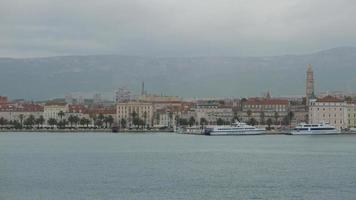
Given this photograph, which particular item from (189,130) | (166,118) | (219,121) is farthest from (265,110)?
(189,130)

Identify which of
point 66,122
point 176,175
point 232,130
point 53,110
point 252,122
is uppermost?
point 53,110

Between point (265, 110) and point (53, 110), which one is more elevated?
point (265, 110)

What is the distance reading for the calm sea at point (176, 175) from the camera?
3069 cm

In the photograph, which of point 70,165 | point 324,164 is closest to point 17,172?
point 70,165

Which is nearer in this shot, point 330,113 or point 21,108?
point 330,113

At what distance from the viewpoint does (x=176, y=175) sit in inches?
1475

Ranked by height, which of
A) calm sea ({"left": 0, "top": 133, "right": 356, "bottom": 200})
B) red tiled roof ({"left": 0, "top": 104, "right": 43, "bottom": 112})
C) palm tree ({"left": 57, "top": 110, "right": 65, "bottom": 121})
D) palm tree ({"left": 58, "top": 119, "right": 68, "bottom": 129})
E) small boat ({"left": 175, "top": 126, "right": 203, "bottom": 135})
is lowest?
calm sea ({"left": 0, "top": 133, "right": 356, "bottom": 200})

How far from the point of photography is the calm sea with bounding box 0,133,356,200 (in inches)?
1208

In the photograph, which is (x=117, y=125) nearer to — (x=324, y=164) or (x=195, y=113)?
(x=195, y=113)

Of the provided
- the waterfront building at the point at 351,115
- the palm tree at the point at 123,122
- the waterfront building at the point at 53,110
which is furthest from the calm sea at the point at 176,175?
the waterfront building at the point at 53,110

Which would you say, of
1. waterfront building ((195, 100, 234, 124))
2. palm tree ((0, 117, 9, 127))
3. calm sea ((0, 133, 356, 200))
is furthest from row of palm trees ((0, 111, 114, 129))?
calm sea ((0, 133, 356, 200))

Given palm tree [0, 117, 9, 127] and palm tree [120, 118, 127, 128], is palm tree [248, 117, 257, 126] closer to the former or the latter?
palm tree [120, 118, 127, 128]

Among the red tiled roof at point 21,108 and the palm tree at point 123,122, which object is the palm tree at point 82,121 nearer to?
the palm tree at point 123,122

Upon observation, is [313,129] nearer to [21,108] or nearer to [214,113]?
[214,113]
